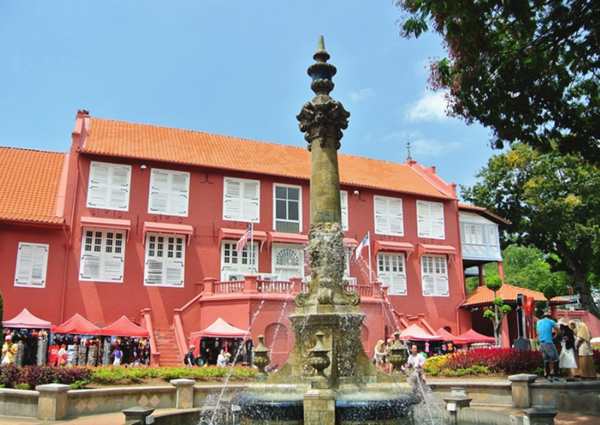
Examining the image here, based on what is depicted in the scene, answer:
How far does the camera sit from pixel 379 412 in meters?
9.51

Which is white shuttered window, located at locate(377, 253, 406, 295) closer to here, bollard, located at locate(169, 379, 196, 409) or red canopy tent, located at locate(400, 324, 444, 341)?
red canopy tent, located at locate(400, 324, 444, 341)

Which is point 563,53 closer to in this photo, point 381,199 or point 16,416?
point 16,416

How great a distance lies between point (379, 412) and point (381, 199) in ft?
82.4

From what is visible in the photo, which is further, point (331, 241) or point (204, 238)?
point (204, 238)

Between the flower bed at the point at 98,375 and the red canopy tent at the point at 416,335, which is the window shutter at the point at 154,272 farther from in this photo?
the red canopy tent at the point at 416,335

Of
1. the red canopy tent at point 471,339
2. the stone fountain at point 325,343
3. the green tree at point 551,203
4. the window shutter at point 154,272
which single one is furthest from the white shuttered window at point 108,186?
the green tree at point 551,203

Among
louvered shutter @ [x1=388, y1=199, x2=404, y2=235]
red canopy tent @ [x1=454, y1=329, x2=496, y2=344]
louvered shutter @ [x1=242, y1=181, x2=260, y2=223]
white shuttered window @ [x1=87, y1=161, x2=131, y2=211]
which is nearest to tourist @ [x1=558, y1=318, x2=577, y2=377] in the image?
red canopy tent @ [x1=454, y1=329, x2=496, y2=344]

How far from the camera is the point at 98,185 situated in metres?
27.3

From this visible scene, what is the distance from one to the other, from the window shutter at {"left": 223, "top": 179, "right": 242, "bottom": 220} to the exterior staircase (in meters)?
6.73

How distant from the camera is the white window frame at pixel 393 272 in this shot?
32.5 meters

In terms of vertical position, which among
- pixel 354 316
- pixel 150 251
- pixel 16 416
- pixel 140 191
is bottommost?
pixel 16 416

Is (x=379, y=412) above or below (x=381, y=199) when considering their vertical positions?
below

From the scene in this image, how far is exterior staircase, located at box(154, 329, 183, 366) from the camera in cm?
2383

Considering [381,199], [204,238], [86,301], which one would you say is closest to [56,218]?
[86,301]
